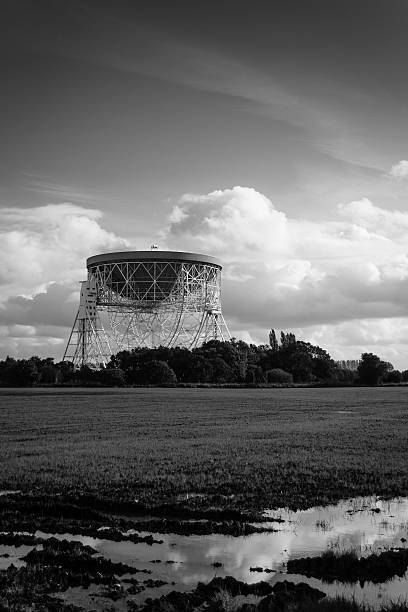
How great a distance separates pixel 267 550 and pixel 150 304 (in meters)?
82.8

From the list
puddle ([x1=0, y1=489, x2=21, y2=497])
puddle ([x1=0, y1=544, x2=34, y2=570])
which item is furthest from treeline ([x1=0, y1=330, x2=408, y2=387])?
puddle ([x1=0, y1=544, x2=34, y2=570])

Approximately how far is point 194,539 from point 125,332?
86628 millimetres

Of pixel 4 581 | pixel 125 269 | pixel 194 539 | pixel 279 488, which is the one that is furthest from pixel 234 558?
pixel 125 269

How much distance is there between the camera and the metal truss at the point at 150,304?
9269 centimetres

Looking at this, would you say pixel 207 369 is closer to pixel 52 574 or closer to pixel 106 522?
pixel 106 522

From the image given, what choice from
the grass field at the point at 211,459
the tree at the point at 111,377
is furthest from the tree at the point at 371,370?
the grass field at the point at 211,459

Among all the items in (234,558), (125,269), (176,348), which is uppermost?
(125,269)

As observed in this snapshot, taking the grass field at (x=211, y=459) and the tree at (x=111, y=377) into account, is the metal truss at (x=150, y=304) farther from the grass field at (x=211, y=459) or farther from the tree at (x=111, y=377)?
the grass field at (x=211, y=459)

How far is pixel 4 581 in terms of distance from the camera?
874 centimetres

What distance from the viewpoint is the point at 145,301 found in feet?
304

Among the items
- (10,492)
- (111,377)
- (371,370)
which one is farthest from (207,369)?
(10,492)

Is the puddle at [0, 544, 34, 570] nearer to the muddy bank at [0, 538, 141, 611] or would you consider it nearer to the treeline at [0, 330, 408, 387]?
the muddy bank at [0, 538, 141, 611]

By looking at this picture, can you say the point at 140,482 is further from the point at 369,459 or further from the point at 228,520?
the point at 369,459

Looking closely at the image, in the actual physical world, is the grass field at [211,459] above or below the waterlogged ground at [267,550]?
above
